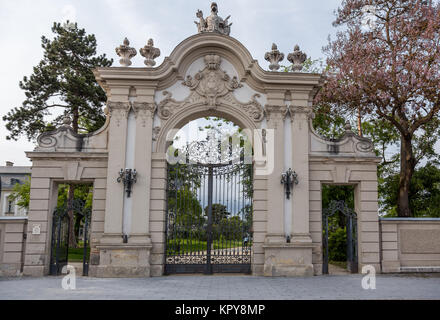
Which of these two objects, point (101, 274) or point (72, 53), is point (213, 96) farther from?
point (72, 53)

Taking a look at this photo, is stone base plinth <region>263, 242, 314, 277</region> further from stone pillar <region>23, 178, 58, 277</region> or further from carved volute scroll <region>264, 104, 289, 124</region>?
stone pillar <region>23, 178, 58, 277</region>

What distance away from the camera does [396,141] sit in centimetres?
Answer: 2134

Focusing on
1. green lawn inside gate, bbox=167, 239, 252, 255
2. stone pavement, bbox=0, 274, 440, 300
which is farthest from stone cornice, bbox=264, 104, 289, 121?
stone pavement, bbox=0, 274, 440, 300

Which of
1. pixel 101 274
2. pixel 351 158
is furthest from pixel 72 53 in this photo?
pixel 351 158

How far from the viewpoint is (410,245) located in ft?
38.8

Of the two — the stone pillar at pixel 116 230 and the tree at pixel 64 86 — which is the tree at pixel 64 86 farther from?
the stone pillar at pixel 116 230

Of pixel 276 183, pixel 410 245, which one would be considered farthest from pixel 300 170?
pixel 410 245

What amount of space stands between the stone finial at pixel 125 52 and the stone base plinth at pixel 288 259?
6.90 m

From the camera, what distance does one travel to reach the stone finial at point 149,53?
39.5 feet

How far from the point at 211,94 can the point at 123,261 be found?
554 cm

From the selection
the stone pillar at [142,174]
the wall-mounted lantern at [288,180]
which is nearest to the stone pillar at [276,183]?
the wall-mounted lantern at [288,180]

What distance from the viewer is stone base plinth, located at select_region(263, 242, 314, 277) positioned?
11.1m

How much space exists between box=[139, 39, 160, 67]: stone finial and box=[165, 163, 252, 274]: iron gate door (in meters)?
3.25

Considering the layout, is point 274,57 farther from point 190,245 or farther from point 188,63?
point 190,245
